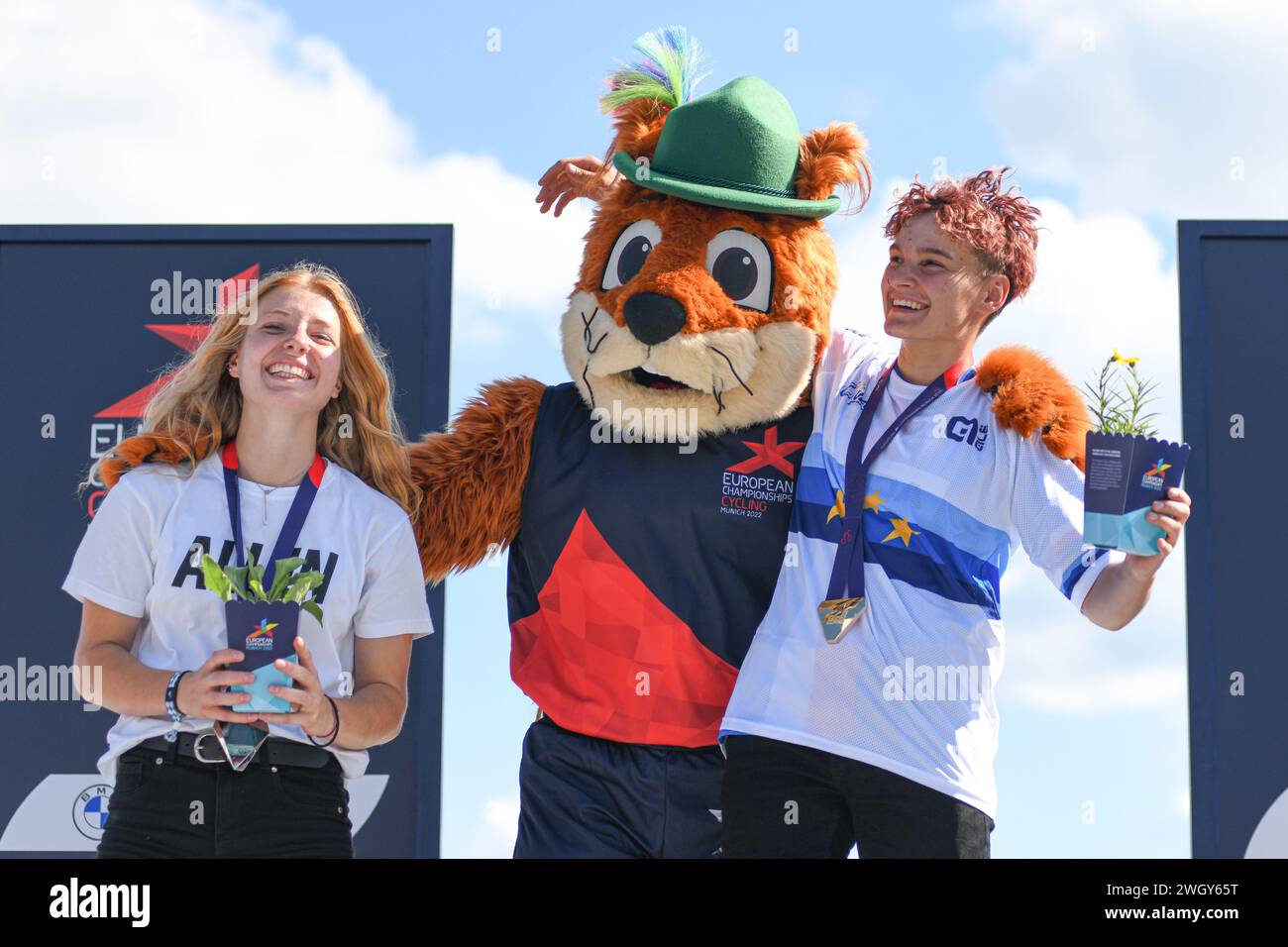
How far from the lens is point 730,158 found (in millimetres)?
4516

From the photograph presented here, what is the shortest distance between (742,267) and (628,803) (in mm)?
1527

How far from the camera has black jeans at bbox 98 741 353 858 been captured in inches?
146

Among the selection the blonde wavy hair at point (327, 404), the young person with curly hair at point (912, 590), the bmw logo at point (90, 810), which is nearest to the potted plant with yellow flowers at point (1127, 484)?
the young person with curly hair at point (912, 590)

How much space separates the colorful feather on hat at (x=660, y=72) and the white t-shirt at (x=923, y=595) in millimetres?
1252

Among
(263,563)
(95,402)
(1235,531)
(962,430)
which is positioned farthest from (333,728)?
(1235,531)

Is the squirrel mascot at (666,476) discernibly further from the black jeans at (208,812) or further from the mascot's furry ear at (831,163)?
the black jeans at (208,812)

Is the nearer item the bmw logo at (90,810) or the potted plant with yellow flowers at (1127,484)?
the potted plant with yellow flowers at (1127,484)

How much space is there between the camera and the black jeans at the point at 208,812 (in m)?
3.71

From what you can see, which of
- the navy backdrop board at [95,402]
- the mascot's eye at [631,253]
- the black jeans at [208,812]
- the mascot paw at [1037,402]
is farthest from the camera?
the navy backdrop board at [95,402]

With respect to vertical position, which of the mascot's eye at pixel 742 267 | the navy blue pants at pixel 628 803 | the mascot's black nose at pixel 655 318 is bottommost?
the navy blue pants at pixel 628 803

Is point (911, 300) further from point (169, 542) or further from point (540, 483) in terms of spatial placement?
point (169, 542)

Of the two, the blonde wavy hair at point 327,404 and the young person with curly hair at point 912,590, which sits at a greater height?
the blonde wavy hair at point 327,404

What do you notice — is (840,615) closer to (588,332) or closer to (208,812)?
(588,332)
